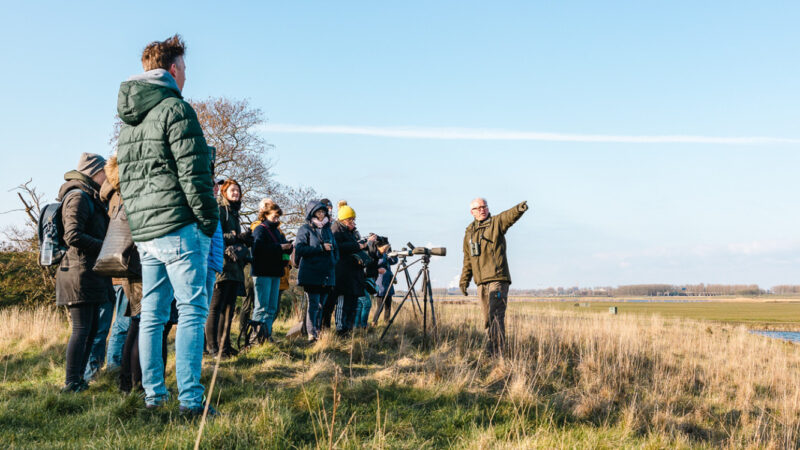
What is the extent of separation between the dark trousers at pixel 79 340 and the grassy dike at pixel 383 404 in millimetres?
175

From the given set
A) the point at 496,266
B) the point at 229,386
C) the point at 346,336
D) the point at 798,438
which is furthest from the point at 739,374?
the point at 229,386

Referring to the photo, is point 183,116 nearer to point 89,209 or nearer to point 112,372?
point 89,209

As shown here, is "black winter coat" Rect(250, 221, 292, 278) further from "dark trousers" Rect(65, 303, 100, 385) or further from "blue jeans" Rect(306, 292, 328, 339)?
"dark trousers" Rect(65, 303, 100, 385)

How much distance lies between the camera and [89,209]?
455 centimetres

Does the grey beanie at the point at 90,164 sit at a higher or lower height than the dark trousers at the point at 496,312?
higher

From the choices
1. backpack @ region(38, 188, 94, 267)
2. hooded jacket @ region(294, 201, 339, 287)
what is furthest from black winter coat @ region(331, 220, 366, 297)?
backpack @ region(38, 188, 94, 267)

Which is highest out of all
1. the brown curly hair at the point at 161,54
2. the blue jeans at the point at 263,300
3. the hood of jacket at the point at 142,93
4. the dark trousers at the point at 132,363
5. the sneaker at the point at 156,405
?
the brown curly hair at the point at 161,54

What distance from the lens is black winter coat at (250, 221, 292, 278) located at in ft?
20.8

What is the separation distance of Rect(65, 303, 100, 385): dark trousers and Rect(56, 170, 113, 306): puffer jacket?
0.08 metres

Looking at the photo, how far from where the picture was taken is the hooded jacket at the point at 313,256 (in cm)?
656

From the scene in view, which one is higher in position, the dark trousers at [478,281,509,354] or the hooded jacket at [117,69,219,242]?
the hooded jacket at [117,69,219,242]

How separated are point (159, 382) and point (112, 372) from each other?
1539 mm

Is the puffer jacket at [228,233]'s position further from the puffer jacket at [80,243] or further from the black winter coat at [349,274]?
the black winter coat at [349,274]

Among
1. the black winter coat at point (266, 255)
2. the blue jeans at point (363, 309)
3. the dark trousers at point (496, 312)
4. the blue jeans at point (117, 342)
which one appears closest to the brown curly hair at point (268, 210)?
the black winter coat at point (266, 255)
